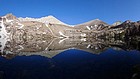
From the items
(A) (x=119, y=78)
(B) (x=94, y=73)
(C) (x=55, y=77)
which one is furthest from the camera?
(B) (x=94, y=73)

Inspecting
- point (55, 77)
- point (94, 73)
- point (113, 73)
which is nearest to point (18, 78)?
point (55, 77)

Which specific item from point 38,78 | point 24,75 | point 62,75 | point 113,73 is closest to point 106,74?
point 113,73

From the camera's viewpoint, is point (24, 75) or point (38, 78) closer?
point (38, 78)

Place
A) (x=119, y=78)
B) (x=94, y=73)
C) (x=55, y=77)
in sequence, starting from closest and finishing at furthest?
(x=119, y=78) → (x=55, y=77) → (x=94, y=73)

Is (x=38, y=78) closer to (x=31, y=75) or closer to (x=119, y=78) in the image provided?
(x=31, y=75)

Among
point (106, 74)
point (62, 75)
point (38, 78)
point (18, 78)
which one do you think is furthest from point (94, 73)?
point (18, 78)

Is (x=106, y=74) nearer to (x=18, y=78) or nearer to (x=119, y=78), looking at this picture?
(x=119, y=78)

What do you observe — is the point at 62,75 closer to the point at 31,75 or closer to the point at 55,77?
the point at 55,77

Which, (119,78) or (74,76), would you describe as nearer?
(119,78)
